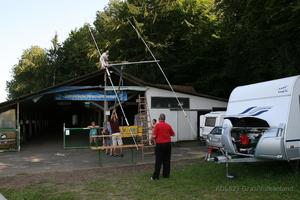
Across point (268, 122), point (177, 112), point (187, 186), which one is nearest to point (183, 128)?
point (177, 112)

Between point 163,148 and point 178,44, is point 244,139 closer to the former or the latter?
point 163,148

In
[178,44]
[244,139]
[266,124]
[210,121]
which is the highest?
[178,44]

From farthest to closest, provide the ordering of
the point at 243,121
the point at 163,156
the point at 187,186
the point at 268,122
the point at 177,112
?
the point at 177,112, the point at 243,121, the point at 163,156, the point at 268,122, the point at 187,186

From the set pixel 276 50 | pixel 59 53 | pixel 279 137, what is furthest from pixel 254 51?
pixel 59 53

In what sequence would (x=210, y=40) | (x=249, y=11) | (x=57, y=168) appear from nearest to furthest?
(x=57, y=168), (x=249, y=11), (x=210, y=40)

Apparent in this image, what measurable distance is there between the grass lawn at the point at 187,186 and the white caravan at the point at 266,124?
70 centimetres

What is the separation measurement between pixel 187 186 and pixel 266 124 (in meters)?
2.89

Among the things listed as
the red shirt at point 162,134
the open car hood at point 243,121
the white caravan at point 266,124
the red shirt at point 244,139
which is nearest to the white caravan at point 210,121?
the white caravan at point 266,124

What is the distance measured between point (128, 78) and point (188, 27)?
609 inches

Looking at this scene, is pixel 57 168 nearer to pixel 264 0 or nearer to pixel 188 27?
pixel 264 0

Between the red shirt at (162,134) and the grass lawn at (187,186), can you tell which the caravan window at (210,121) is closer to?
the grass lawn at (187,186)

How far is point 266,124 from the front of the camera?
480 inches

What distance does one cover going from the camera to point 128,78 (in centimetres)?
2686

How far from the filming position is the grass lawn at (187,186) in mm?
10086
